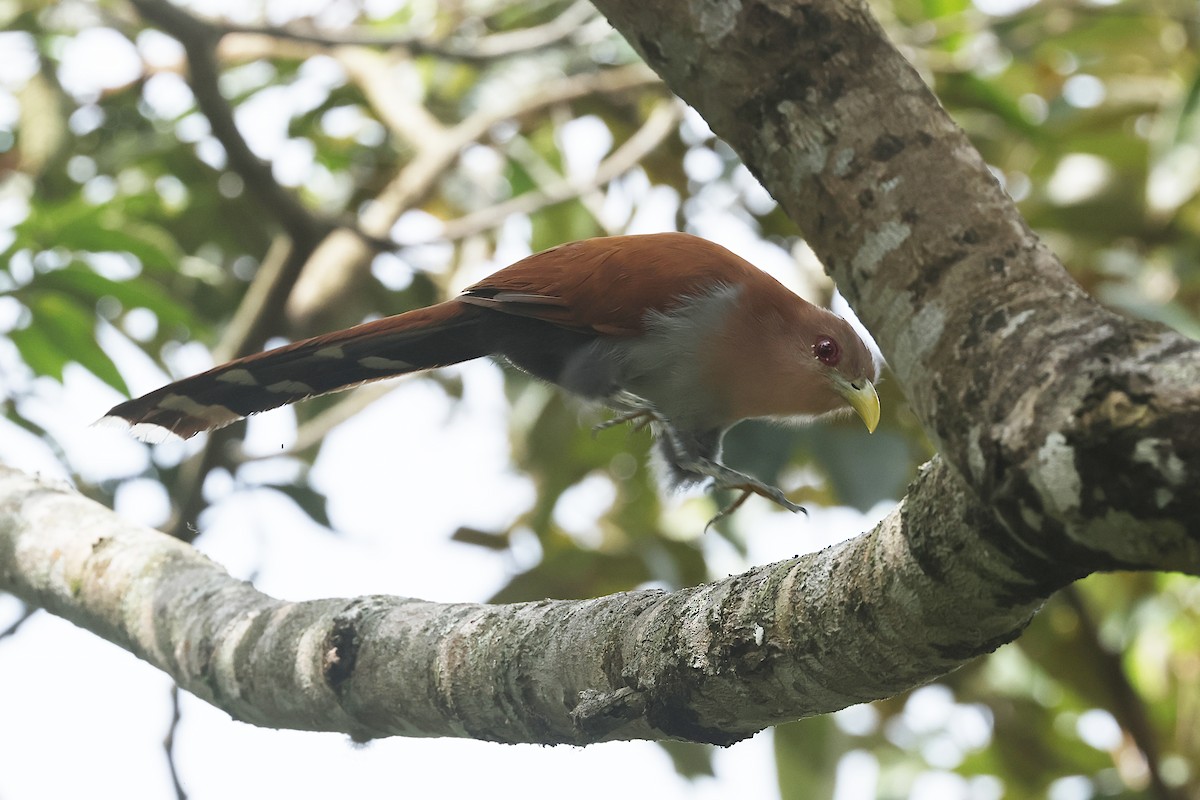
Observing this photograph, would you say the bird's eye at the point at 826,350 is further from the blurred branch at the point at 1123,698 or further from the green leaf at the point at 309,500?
the green leaf at the point at 309,500

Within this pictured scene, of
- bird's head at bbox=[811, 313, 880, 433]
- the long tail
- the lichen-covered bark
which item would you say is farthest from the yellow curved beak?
the lichen-covered bark

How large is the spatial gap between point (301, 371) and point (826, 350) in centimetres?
129

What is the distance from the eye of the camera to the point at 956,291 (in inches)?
46.6

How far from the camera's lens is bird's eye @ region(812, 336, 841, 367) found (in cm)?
290

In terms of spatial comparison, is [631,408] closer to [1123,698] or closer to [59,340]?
[59,340]

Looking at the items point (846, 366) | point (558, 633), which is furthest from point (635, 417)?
point (558, 633)

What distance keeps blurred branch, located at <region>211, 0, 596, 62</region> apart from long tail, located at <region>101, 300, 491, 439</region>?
1.44 metres

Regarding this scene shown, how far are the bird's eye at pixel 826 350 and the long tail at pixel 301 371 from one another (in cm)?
85

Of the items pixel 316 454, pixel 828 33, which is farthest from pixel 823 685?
pixel 316 454

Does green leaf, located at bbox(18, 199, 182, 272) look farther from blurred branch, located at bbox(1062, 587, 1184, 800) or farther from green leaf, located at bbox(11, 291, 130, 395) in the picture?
blurred branch, located at bbox(1062, 587, 1184, 800)

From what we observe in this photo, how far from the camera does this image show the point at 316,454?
4586mm

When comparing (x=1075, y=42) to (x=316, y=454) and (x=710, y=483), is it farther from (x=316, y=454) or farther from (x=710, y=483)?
(x=316, y=454)

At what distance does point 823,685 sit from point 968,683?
2.92 m

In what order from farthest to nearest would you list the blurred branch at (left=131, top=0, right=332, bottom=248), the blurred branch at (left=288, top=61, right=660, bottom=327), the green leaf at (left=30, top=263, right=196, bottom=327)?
the blurred branch at (left=288, top=61, right=660, bottom=327)
the blurred branch at (left=131, top=0, right=332, bottom=248)
the green leaf at (left=30, top=263, right=196, bottom=327)
